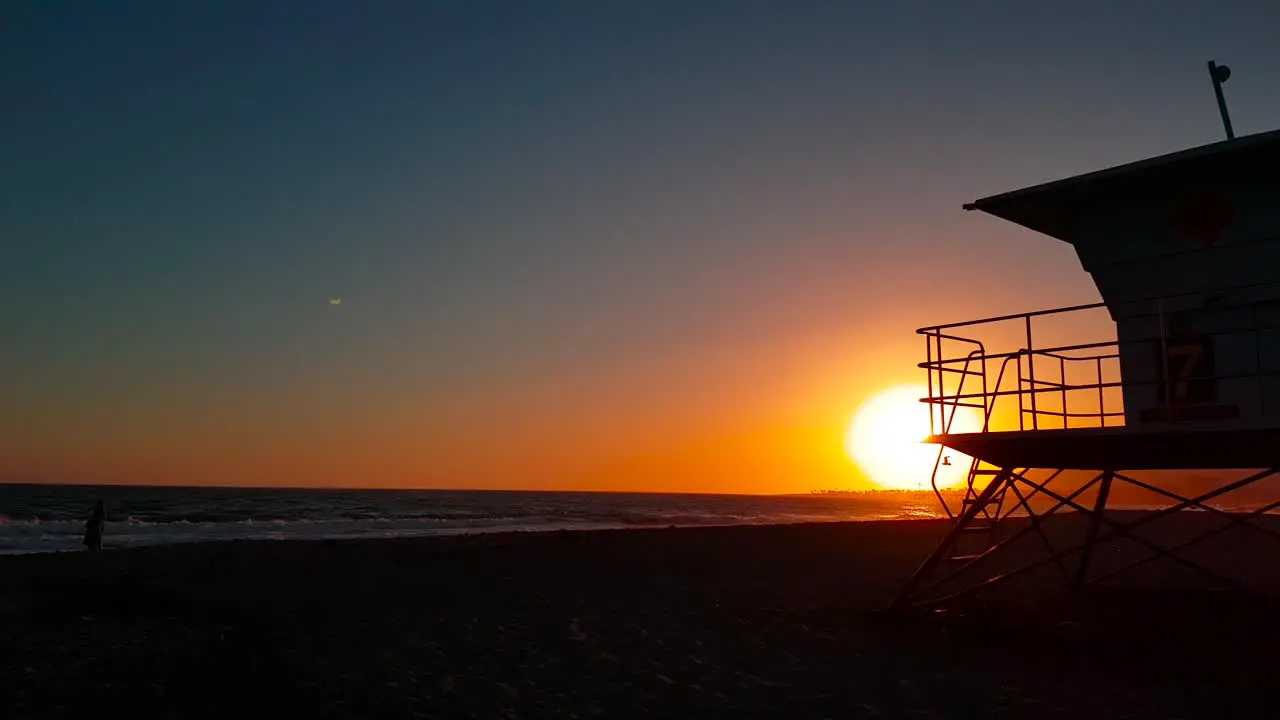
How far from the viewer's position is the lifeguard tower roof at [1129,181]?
9.67 metres

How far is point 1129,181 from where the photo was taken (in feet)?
34.7

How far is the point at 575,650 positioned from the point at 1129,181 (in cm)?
850

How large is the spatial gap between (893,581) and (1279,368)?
32.8ft

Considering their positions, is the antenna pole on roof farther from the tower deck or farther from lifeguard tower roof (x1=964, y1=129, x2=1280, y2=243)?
the tower deck

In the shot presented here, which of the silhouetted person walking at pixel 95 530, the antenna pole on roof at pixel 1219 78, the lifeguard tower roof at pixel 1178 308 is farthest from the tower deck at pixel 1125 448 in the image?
the silhouetted person walking at pixel 95 530

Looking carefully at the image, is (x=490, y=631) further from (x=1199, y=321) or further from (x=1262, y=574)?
(x=1262, y=574)

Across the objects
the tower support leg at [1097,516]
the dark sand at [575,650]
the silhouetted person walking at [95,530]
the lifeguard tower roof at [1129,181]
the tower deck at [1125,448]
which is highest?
the lifeguard tower roof at [1129,181]

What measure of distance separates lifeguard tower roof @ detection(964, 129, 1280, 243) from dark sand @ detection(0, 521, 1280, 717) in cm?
514

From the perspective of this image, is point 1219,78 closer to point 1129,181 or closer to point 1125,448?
point 1129,181

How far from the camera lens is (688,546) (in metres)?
26.2

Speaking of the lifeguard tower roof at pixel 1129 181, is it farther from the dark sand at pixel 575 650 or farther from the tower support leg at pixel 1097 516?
the dark sand at pixel 575 650

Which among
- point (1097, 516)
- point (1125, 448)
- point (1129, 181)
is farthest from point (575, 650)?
point (1129, 181)

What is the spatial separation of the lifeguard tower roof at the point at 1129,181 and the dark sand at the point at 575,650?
5141 millimetres

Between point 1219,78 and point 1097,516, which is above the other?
point 1219,78
